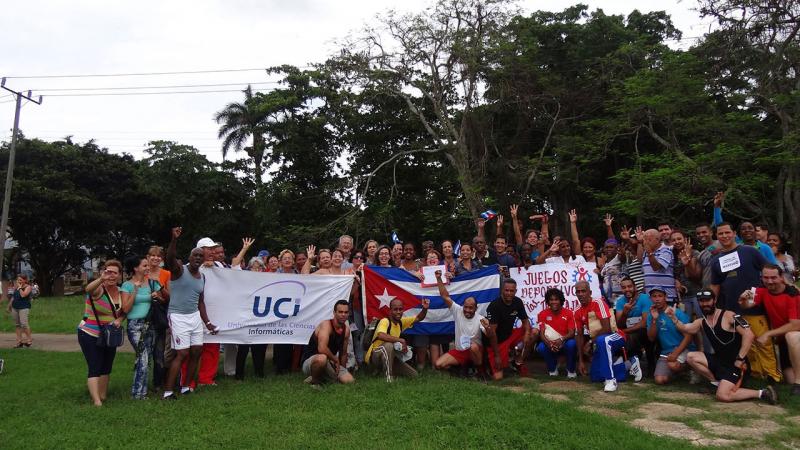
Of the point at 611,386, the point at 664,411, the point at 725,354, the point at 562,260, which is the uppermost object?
the point at 562,260

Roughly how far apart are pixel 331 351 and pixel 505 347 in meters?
2.41

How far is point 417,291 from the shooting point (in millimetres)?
8961

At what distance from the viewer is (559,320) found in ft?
26.6

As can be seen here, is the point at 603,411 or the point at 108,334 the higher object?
the point at 108,334

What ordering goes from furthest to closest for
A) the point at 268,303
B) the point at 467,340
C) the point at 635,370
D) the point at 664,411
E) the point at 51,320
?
1. the point at 51,320
2. the point at 268,303
3. the point at 467,340
4. the point at 635,370
5. the point at 664,411

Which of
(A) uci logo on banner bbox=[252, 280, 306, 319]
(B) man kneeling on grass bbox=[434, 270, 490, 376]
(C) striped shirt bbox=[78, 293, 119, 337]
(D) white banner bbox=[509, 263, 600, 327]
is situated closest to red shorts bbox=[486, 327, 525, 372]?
(B) man kneeling on grass bbox=[434, 270, 490, 376]

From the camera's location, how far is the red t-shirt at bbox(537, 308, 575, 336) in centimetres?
800

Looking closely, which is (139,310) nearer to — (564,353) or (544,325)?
(544,325)

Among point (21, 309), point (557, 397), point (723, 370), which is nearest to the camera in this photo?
point (723, 370)

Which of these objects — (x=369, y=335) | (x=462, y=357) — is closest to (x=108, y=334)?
(x=369, y=335)

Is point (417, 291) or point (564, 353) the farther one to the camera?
point (417, 291)

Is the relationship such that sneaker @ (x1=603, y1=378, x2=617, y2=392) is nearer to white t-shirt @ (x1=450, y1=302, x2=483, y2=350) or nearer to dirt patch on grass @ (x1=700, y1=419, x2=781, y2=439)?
dirt patch on grass @ (x1=700, y1=419, x2=781, y2=439)

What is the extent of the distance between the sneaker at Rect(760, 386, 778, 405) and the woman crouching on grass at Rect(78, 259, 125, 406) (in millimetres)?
7327

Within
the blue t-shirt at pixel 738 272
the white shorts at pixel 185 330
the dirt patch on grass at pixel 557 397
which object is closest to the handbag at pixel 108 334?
the white shorts at pixel 185 330
